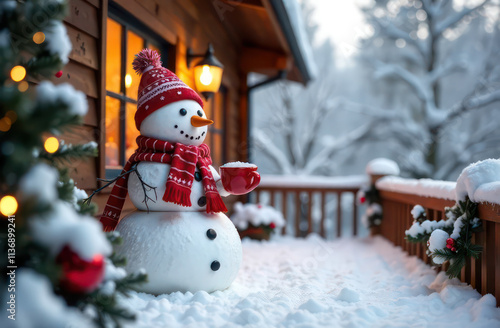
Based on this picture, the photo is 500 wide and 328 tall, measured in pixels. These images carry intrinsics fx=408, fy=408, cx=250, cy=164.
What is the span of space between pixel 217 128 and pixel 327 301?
3364 mm

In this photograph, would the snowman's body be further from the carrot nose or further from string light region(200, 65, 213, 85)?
string light region(200, 65, 213, 85)

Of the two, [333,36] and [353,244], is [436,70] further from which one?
[353,244]

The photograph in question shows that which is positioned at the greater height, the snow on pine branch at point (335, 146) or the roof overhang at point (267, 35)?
the roof overhang at point (267, 35)

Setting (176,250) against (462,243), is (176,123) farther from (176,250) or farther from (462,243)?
(462,243)

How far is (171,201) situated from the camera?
7.41ft

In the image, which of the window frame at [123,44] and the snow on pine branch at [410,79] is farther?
the snow on pine branch at [410,79]

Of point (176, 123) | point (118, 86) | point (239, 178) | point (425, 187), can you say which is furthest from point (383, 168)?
point (176, 123)

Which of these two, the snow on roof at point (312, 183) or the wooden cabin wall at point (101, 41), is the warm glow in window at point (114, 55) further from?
the snow on roof at point (312, 183)

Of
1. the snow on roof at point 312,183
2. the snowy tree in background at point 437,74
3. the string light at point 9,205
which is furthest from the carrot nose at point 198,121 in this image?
the snowy tree in background at point 437,74

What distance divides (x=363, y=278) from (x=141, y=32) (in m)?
2.62

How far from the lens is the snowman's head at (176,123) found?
2381mm

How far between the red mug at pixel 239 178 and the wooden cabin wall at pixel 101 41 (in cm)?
77

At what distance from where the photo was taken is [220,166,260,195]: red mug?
2404 mm

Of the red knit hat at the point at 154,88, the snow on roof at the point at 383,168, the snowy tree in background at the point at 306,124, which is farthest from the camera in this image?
the snowy tree in background at the point at 306,124
